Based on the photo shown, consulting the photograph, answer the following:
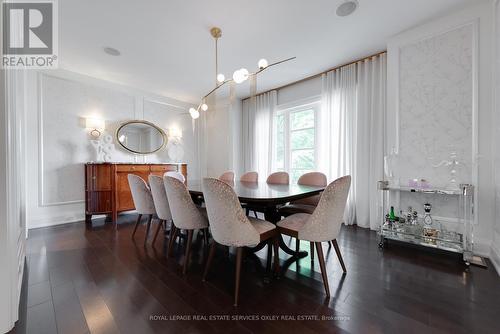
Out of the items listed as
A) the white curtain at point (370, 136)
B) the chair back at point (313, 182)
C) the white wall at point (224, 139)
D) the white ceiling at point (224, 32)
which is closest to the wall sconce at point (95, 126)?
the white ceiling at point (224, 32)

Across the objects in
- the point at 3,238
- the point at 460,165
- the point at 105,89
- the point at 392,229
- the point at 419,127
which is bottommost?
the point at 392,229

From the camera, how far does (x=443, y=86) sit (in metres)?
2.36

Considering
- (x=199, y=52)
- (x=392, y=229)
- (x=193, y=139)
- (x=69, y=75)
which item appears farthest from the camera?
(x=193, y=139)

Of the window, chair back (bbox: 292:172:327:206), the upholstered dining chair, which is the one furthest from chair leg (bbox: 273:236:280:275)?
the window

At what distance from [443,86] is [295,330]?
3028mm

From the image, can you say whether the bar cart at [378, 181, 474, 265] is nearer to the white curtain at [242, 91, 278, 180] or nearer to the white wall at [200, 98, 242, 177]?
the white curtain at [242, 91, 278, 180]

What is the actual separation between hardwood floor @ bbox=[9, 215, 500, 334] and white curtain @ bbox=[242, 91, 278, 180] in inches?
107

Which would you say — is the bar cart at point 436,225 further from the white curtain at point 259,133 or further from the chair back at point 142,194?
the chair back at point 142,194

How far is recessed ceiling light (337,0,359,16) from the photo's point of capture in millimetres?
2039

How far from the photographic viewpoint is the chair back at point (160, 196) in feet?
6.90

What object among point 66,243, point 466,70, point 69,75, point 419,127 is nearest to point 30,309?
point 66,243

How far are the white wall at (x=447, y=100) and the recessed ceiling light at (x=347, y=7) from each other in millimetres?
975

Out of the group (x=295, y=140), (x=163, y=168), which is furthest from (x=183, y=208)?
(x=295, y=140)

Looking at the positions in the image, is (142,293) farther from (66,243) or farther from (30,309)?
(66,243)
